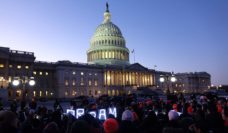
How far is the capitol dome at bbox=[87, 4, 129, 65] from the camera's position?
5256 inches

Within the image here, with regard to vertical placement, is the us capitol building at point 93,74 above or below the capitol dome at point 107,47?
below

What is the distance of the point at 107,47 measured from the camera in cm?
13338

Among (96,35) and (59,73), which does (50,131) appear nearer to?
(59,73)

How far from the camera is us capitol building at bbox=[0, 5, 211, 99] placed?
270 ft

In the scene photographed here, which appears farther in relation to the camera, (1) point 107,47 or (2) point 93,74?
(1) point 107,47

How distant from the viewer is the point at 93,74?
363 feet

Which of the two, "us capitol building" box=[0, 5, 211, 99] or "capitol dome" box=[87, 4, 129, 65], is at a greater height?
"capitol dome" box=[87, 4, 129, 65]

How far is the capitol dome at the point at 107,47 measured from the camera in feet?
438

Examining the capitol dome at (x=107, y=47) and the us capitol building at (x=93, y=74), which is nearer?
the us capitol building at (x=93, y=74)

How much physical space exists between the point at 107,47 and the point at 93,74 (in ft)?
86.9

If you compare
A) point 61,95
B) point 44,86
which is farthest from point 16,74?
point 61,95

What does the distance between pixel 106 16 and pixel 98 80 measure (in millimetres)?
49630

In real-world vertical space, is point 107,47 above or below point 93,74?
above

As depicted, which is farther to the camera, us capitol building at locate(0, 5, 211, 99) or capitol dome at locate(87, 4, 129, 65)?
capitol dome at locate(87, 4, 129, 65)
